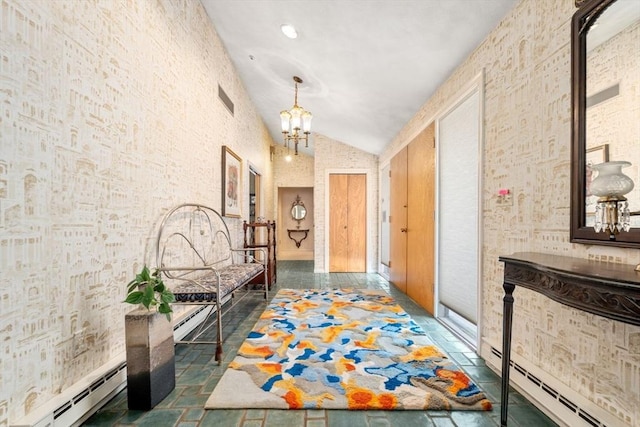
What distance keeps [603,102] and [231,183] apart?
365 centimetres

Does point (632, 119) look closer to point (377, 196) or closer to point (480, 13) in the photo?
point (480, 13)

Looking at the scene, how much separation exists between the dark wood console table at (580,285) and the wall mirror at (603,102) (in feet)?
0.78

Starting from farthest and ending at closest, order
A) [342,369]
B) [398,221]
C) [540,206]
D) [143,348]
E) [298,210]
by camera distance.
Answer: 1. [298,210]
2. [398,221]
3. [342,369]
4. [540,206]
5. [143,348]

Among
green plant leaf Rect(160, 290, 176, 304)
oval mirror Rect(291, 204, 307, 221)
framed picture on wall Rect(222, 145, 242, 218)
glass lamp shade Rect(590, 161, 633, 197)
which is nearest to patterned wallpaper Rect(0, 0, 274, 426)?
green plant leaf Rect(160, 290, 176, 304)

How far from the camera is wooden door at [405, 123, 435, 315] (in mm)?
3123

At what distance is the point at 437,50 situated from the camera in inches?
92.7

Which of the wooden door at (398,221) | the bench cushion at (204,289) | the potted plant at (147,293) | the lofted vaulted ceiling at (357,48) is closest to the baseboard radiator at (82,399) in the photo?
the potted plant at (147,293)

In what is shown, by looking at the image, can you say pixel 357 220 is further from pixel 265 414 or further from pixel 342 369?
pixel 265 414

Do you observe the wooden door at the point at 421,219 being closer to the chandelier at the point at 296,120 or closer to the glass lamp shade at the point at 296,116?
the chandelier at the point at 296,120

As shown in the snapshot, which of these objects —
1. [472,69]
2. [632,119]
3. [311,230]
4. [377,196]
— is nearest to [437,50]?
[472,69]

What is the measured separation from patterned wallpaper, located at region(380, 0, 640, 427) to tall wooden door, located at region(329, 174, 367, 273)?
12.5 ft

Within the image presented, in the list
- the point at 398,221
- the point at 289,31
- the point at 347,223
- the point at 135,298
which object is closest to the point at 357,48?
the point at 289,31

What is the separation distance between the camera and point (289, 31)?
2809mm

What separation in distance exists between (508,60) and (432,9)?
0.64 metres
